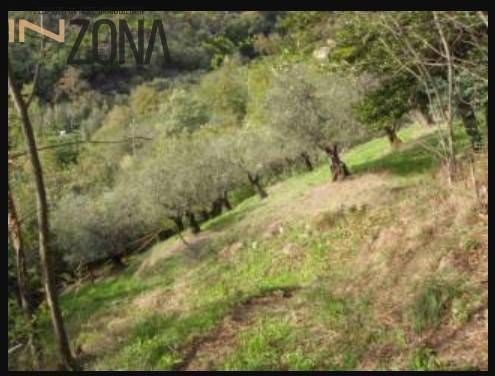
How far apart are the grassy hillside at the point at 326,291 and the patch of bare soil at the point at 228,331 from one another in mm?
36

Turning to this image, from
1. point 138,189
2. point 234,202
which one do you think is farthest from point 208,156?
point 234,202

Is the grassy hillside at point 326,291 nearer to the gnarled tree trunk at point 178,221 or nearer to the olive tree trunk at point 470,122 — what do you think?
the olive tree trunk at point 470,122

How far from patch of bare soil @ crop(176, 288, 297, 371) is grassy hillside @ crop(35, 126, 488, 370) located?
0.04 meters

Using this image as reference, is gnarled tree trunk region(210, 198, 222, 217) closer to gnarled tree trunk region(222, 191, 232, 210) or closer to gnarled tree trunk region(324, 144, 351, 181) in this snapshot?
gnarled tree trunk region(222, 191, 232, 210)

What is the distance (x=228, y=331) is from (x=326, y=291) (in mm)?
2493

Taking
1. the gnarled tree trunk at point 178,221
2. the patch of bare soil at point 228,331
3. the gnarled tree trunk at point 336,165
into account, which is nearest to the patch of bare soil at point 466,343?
the patch of bare soil at point 228,331

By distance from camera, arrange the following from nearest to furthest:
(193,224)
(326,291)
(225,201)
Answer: (326,291)
(193,224)
(225,201)

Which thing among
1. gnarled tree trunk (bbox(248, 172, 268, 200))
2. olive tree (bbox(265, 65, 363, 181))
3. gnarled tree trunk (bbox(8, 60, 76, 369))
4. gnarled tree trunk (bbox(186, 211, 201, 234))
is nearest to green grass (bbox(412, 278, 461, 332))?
gnarled tree trunk (bbox(8, 60, 76, 369))

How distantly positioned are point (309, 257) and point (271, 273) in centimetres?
142

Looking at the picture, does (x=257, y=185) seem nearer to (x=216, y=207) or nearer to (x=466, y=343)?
(x=216, y=207)

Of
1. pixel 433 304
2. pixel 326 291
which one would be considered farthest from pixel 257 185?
pixel 433 304

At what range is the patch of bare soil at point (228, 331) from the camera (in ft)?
45.0

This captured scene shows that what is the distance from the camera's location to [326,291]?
15391 mm
